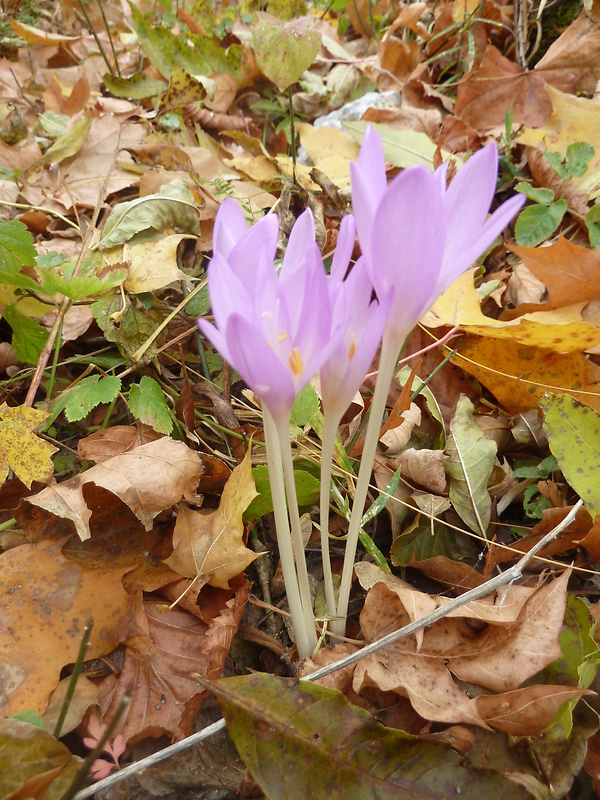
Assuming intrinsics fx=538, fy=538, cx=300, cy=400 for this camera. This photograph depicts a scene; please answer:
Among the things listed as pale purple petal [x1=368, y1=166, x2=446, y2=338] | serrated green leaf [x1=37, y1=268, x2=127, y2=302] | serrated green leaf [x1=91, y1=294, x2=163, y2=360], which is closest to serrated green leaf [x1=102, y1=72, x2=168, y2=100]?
serrated green leaf [x1=91, y1=294, x2=163, y2=360]

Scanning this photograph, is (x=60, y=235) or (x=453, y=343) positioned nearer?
(x=453, y=343)

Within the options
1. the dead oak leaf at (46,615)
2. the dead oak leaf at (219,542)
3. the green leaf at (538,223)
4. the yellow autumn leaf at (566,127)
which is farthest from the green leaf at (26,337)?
the yellow autumn leaf at (566,127)

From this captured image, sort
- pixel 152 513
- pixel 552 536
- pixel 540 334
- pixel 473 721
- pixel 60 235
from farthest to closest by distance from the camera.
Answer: pixel 60 235
pixel 540 334
pixel 152 513
pixel 552 536
pixel 473 721

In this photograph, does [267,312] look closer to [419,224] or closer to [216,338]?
[216,338]

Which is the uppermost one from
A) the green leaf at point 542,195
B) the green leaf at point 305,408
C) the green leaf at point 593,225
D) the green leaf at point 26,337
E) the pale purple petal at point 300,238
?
the pale purple petal at point 300,238

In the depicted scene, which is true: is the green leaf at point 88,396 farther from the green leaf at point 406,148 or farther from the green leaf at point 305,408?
the green leaf at point 406,148

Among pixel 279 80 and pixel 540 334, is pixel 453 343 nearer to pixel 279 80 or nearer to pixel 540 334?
pixel 540 334

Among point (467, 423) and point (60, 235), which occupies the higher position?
point (60, 235)

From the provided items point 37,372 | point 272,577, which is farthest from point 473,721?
point 37,372
